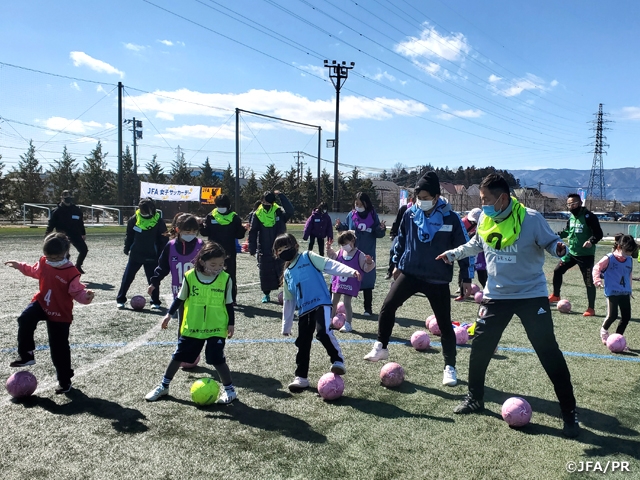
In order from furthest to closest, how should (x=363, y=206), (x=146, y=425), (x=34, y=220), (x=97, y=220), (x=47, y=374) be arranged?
(x=97, y=220)
(x=34, y=220)
(x=363, y=206)
(x=47, y=374)
(x=146, y=425)

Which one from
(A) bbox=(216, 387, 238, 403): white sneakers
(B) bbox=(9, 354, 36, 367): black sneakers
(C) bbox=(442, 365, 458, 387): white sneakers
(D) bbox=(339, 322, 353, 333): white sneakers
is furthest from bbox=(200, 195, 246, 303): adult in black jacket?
(C) bbox=(442, 365, 458, 387): white sneakers

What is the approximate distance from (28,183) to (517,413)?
5058cm

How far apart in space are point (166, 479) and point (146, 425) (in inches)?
38.2

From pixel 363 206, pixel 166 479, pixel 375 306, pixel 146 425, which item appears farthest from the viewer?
pixel 375 306

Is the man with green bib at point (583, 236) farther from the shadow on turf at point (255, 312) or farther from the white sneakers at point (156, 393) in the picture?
the white sneakers at point (156, 393)

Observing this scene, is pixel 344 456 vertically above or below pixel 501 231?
below

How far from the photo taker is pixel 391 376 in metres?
5.29

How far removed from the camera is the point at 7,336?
7.02 metres

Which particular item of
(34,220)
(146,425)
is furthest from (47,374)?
(34,220)

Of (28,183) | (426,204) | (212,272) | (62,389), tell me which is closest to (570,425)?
(426,204)

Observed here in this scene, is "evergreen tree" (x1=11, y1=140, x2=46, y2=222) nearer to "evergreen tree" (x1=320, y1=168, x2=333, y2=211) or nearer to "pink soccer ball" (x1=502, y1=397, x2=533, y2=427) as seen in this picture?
"evergreen tree" (x1=320, y1=168, x2=333, y2=211)

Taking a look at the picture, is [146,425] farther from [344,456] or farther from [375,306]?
[375,306]

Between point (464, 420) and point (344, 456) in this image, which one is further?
point (464, 420)

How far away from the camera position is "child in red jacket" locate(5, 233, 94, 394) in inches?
195
